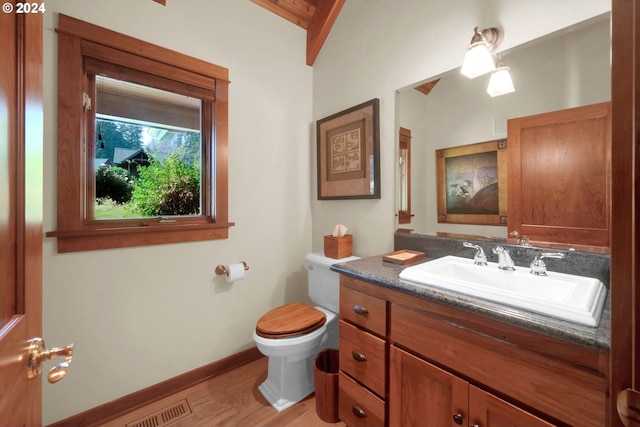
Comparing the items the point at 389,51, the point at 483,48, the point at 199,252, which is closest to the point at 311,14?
the point at 389,51

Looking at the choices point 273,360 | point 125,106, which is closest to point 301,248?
point 273,360

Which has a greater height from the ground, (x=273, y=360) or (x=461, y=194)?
(x=461, y=194)

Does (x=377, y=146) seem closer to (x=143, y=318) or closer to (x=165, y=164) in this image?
(x=165, y=164)

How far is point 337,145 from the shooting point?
2041 mm

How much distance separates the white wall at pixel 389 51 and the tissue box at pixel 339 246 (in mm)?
87

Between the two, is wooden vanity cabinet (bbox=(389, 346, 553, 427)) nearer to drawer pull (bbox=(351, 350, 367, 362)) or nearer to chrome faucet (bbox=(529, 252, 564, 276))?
drawer pull (bbox=(351, 350, 367, 362))

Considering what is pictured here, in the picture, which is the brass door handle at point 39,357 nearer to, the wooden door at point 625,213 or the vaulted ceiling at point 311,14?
the wooden door at point 625,213

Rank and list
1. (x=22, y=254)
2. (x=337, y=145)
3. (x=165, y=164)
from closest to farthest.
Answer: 1. (x=22, y=254)
2. (x=165, y=164)
3. (x=337, y=145)

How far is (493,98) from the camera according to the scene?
129cm

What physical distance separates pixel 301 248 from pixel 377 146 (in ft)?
3.56

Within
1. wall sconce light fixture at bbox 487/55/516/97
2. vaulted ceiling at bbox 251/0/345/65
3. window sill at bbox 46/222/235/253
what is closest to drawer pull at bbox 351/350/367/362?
window sill at bbox 46/222/235/253

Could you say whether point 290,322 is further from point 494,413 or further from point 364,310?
point 494,413

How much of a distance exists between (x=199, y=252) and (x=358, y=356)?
120cm

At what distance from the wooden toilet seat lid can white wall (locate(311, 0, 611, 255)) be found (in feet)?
1.88
